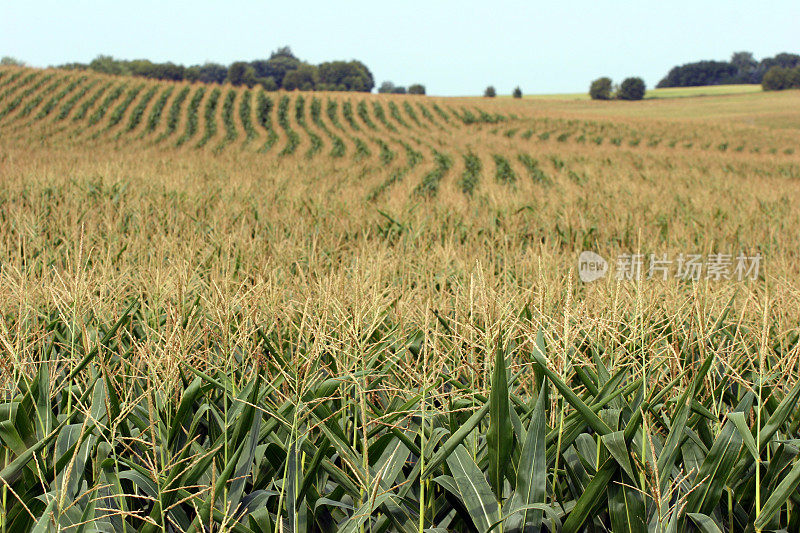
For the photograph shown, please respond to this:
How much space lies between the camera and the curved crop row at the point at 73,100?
2655 centimetres

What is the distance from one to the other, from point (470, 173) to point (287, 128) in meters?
15.7

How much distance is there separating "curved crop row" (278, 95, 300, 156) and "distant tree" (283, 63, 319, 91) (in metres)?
61.5

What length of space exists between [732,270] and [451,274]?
124 inches

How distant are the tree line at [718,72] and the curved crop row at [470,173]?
89.1 m

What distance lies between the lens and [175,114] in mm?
28531

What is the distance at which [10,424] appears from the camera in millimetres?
1276

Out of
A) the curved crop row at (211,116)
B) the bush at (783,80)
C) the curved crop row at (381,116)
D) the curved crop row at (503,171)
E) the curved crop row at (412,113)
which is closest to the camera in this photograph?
the curved crop row at (503,171)

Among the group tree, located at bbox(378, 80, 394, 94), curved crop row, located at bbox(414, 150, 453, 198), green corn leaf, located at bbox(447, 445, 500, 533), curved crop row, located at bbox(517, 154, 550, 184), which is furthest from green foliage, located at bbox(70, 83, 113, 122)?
tree, located at bbox(378, 80, 394, 94)

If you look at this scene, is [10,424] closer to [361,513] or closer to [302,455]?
[302,455]

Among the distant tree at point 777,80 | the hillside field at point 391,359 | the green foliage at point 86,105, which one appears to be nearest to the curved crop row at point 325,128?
the hillside field at point 391,359

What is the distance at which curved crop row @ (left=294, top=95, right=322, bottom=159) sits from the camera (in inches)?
867

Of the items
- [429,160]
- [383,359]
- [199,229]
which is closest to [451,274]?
[383,359]

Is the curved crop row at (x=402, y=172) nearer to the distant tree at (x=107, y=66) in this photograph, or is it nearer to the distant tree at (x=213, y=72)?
the distant tree at (x=107, y=66)

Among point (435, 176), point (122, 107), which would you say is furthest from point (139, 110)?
point (435, 176)
